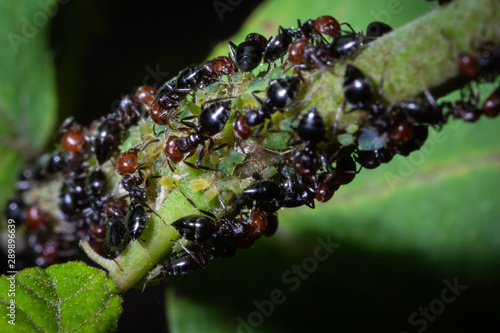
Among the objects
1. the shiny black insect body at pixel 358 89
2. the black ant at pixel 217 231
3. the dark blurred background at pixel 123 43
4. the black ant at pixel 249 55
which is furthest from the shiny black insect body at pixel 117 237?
the dark blurred background at pixel 123 43

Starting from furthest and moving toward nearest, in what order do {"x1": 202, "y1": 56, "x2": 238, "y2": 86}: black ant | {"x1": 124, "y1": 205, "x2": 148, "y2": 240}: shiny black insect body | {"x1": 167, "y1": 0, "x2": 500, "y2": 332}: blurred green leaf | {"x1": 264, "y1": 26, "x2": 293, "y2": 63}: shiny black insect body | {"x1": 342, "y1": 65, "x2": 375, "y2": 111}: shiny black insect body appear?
{"x1": 167, "y1": 0, "x2": 500, "y2": 332}: blurred green leaf → {"x1": 202, "y1": 56, "x2": 238, "y2": 86}: black ant → {"x1": 264, "y1": 26, "x2": 293, "y2": 63}: shiny black insect body → {"x1": 124, "y1": 205, "x2": 148, "y2": 240}: shiny black insect body → {"x1": 342, "y1": 65, "x2": 375, "y2": 111}: shiny black insect body

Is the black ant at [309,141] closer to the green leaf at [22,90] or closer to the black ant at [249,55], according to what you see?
the black ant at [249,55]

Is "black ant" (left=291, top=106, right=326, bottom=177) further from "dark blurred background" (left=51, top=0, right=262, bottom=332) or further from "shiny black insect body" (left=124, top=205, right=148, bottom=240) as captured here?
"dark blurred background" (left=51, top=0, right=262, bottom=332)

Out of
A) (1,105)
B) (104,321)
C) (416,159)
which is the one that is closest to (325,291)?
(416,159)

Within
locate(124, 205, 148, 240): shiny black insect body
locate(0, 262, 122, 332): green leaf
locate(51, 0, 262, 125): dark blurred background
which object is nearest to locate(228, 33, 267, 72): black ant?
locate(124, 205, 148, 240): shiny black insect body

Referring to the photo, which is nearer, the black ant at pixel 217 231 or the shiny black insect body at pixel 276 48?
the black ant at pixel 217 231

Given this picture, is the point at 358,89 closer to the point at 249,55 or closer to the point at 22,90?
the point at 249,55

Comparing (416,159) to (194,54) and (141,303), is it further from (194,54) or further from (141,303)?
(141,303)
